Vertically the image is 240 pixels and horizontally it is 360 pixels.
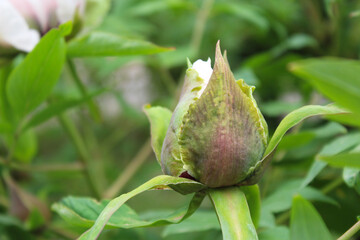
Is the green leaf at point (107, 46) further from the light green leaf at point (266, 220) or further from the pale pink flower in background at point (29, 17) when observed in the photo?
the light green leaf at point (266, 220)

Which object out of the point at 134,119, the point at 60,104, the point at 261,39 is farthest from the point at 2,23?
the point at 261,39

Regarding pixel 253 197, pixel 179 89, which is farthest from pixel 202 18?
pixel 253 197

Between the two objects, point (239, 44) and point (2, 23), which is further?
point (239, 44)

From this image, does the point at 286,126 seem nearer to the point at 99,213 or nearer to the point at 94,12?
the point at 99,213

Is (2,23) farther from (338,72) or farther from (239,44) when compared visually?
(239,44)

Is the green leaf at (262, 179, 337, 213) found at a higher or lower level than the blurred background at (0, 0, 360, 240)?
lower

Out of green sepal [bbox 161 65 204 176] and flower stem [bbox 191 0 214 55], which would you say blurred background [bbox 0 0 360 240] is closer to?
flower stem [bbox 191 0 214 55]

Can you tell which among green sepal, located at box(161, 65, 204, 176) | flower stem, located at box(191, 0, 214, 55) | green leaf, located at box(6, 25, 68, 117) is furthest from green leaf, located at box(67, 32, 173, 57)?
flower stem, located at box(191, 0, 214, 55)
